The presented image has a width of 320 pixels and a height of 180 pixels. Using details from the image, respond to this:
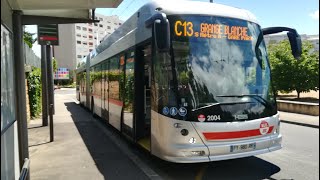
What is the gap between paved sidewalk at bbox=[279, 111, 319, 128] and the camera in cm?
1490

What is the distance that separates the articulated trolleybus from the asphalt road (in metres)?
0.46

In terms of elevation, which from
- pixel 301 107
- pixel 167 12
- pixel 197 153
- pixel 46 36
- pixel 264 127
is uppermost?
pixel 46 36

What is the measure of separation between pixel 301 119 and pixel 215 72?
34.4ft

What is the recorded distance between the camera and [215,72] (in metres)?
6.98

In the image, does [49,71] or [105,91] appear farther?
[49,71]

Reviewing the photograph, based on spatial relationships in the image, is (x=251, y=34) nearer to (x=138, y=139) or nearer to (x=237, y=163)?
(x=237, y=163)

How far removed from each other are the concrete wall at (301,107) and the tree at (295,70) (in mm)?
3343

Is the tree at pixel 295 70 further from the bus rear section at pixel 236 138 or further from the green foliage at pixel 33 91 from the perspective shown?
the bus rear section at pixel 236 138

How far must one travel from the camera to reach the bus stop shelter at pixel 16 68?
5.04 meters

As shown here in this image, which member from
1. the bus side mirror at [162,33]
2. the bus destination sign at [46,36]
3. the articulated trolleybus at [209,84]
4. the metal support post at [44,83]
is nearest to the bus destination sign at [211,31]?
the articulated trolleybus at [209,84]

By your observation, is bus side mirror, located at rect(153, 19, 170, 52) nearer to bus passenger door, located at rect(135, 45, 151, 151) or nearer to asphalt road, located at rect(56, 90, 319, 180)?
bus passenger door, located at rect(135, 45, 151, 151)

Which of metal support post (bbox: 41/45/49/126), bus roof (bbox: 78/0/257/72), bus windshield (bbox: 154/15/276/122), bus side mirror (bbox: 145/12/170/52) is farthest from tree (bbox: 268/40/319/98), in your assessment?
bus side mirror (bbox: 145/12/170/52)

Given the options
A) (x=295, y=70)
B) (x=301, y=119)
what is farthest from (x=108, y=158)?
(x=295, y=70)

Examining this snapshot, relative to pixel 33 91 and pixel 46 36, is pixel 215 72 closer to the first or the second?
pixel 46 36
